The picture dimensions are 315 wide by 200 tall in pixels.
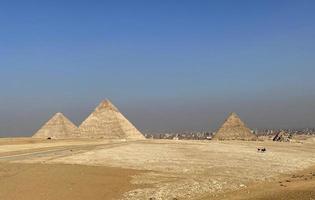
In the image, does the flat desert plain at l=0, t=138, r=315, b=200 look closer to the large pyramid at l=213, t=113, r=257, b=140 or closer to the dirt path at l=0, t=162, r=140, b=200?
the dirt path at l=0, t=162, r=140, b=200

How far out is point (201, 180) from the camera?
2394 centimetres

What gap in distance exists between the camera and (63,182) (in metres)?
21.9

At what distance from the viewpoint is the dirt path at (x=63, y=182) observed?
19.9 metres


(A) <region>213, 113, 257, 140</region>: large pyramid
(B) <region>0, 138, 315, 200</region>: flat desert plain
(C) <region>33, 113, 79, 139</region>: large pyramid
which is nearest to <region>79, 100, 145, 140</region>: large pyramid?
(C) <region>33, 113, 79, 139</region>: large pyramid

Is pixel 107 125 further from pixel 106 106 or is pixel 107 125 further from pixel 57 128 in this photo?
pixel 57 128

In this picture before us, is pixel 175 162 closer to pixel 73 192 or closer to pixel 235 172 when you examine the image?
pixel 235 172

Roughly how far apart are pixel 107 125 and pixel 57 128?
14.1 m

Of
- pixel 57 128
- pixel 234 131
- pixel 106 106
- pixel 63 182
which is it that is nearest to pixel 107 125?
pixel 106 106

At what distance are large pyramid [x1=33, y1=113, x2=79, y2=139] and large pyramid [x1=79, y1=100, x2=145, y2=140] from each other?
6.45 meters

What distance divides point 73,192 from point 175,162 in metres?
12.1

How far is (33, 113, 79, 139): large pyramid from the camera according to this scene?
91956 millimetres

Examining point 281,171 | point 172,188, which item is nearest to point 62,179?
point 172,188

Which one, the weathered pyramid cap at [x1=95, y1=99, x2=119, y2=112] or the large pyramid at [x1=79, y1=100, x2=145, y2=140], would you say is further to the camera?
the weathered pyramid cap at [x1=95, y1=99, x2=119, y2=112]

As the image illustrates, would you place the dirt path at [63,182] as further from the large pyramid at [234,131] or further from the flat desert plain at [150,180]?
the large pyramid at [234,131]
